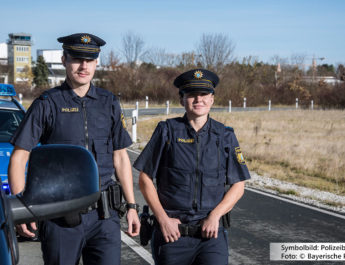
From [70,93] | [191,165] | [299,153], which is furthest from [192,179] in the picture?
[299,153]

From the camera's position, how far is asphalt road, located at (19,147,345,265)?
5.09m

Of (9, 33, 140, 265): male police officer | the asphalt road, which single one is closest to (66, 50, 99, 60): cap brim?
(9, 33, 140, 265): male police officer

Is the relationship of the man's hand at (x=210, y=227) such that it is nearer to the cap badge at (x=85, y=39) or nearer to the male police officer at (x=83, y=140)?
A: the male police officer at (x=83, y=140)

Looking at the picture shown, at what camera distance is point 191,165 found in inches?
121

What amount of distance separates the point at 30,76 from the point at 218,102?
64388 mm

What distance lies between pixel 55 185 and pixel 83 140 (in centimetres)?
156

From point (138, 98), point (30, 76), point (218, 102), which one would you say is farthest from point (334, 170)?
point (30, 76)

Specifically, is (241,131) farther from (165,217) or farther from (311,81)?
(311,81)

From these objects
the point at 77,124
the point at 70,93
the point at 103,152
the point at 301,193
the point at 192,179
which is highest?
the point at 70,93

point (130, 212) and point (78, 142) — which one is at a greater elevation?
point (78, 142)

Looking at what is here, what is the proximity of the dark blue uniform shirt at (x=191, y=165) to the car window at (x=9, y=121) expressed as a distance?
3.93 metres

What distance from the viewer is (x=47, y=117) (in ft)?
10.2

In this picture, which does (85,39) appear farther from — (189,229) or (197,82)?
(189,229)

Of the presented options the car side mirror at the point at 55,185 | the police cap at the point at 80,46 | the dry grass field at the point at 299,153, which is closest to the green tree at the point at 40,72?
the dry grass field at the point at 299,153
